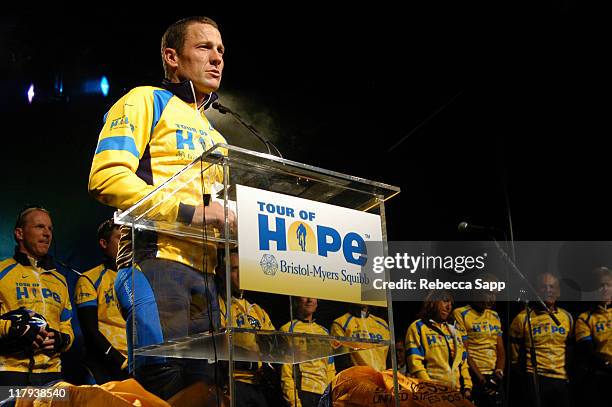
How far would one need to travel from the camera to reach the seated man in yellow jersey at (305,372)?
1.43 meters

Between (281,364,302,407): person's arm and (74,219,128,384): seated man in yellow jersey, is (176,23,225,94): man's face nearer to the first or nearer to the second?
(281,364,302,407): person's arm

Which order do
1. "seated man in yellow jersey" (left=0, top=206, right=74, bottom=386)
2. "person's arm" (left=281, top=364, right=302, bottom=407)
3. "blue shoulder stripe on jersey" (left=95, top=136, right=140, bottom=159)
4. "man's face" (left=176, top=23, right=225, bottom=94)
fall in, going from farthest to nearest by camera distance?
"seated man in yellow jersey" (left=0, top=206, right=74, bottom=386), "man's face" (left=176, top=23, right=225, bottom=94), "blue shoulder stripe on jersey" (left=95, top=136, right=140, bottom=159), "person's arm" (left=281, top=364, right=302, bottom=407)

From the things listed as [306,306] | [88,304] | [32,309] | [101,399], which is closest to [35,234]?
[32,309]

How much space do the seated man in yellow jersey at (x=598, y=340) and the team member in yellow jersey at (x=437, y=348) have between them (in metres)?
0.94

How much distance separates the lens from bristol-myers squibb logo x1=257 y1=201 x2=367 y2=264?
138cm

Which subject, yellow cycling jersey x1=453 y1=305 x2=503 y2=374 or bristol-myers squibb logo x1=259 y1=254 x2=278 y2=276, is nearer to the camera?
bristol-myers squibb logo x1=259 y1=254 x2=278 y2=276

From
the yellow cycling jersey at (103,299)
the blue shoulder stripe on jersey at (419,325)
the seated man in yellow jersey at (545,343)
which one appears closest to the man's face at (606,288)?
the seated man in yellow jersey at (545,343)

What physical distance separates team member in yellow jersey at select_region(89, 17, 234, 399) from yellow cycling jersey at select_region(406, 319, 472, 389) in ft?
11.6

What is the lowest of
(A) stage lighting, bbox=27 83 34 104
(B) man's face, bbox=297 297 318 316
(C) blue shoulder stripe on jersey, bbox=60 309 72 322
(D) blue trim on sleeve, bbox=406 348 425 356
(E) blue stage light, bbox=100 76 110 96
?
(D) blue trim on sleeve, bbox=406 348 425 356

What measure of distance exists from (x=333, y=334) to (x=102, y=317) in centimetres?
243

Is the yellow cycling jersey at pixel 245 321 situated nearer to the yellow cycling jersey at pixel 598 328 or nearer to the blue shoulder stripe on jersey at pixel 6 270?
the blue shoulder stripe on jersey at pixel 6 270

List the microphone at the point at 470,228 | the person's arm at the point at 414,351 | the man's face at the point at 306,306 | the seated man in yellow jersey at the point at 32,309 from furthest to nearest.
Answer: the person's arm at the point at 414,351
the microphone at the point at 470,228
the seated man in yellow jersey at the point at 32,309
the man's face at the point at 306,306

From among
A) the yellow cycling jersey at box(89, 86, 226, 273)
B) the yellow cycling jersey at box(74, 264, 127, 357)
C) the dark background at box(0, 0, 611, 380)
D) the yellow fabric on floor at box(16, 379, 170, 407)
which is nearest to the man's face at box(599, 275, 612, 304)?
the dark background at box(0, 0, 611, 380)

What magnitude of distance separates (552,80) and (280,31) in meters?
Answer: 2.00
